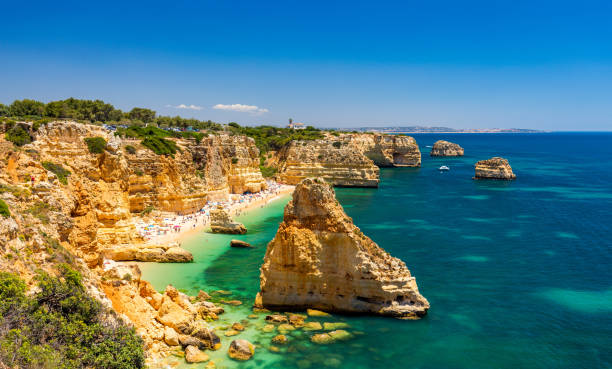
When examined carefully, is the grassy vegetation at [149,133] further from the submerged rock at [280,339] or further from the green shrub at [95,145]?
the submerged rock at [280,339]

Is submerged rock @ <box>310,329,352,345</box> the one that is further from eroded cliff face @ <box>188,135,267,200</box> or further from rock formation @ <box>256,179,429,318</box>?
eroded cliff face @ <box>188,135,267,200</box>

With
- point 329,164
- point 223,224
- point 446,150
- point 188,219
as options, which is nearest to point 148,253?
point 223,224

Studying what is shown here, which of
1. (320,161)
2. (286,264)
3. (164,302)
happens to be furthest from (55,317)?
(320,161)

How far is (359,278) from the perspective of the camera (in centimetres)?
2175

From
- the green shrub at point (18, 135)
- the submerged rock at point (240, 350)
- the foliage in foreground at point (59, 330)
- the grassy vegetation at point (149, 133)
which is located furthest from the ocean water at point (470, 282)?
the grassy vegetation at point (149, 133)

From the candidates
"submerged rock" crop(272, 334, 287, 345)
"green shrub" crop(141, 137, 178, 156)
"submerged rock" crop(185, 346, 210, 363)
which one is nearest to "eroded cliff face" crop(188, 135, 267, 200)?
"green shrub" crop(141, 137, 178, 156)

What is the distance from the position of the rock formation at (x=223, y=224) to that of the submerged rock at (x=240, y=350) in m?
25.0

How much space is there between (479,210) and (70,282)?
53521 mm

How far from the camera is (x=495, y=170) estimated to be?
85.8 meters

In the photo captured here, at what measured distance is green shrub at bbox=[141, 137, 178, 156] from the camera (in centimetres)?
4566

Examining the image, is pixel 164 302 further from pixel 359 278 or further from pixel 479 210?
pixel 479 210

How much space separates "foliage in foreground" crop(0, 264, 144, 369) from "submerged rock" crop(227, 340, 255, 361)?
5693 mm

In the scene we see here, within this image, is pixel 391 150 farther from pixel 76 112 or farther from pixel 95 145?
pixel 95 145

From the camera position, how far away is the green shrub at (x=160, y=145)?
45656mm
